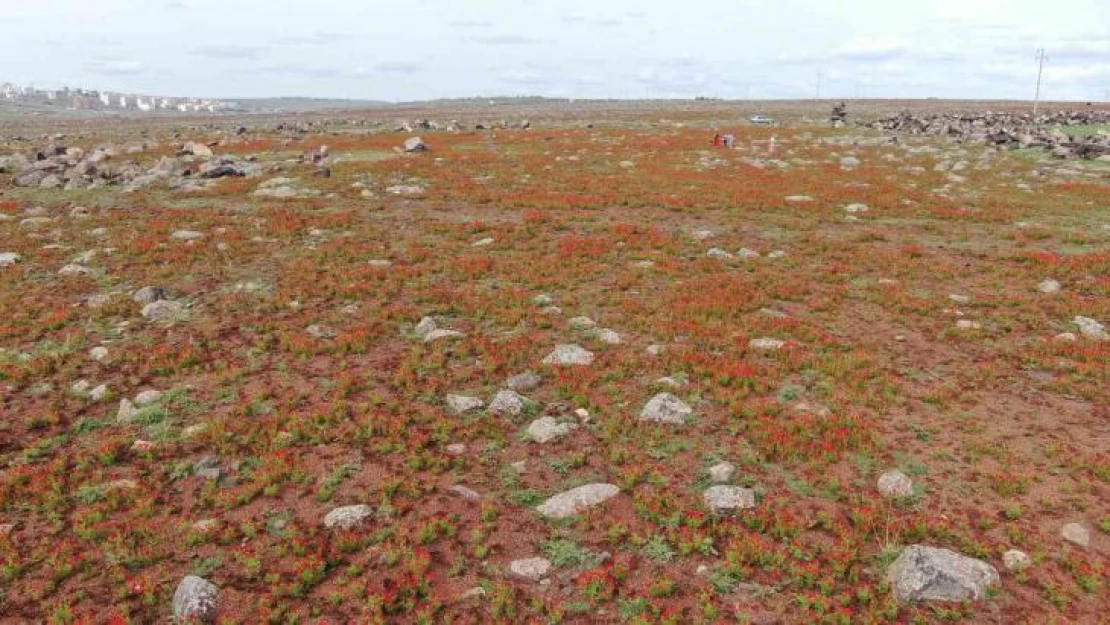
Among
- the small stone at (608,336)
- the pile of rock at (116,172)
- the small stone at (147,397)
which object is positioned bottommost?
the small stone at (147,397)

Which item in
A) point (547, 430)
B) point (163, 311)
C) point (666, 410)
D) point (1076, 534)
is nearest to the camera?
point (1076, 534)

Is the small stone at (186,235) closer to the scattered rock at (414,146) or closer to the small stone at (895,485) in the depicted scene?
the small stone at (895,485)

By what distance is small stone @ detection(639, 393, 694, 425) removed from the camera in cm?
995

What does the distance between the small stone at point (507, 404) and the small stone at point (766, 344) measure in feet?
16.2

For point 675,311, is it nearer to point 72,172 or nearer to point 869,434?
point 869,434

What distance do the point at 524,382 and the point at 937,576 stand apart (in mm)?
6570

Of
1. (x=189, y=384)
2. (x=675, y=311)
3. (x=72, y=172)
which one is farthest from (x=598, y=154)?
(x=189, y=384)

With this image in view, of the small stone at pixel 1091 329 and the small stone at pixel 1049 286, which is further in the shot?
the small stone at pixel 1049 286

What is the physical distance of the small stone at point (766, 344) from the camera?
1243 cm

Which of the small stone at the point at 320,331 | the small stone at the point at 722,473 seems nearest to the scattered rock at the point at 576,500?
the small stone at the point at 722,473

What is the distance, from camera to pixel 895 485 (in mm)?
8148

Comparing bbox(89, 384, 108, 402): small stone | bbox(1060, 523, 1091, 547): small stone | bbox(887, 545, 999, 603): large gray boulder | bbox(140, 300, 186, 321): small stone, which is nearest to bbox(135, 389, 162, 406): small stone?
bbox(89, 384, 108, 402): small stone

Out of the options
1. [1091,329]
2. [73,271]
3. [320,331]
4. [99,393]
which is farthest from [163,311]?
[1091,329]

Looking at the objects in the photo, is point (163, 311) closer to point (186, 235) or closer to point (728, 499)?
point (186, 235)
